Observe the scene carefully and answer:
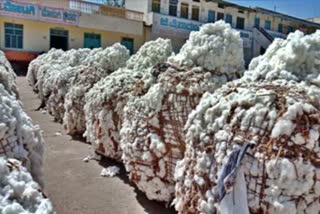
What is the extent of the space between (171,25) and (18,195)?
2766 cm

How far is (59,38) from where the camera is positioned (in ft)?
82.5

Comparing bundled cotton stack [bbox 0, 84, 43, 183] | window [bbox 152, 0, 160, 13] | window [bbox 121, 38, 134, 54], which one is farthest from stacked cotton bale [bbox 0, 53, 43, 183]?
window [bbox 152, 0, 160, 13]

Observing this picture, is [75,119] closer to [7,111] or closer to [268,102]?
[7,111]

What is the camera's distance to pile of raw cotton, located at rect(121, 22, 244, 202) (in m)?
4.02

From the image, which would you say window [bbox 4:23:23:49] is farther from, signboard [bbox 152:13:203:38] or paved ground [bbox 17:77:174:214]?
paved ground [bbox 17:77:174:214]

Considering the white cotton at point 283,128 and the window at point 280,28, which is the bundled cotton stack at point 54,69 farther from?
the window at point 280,28

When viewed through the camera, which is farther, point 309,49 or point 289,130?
point 309,49

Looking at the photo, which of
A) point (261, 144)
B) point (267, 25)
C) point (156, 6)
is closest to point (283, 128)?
point (261, 144)

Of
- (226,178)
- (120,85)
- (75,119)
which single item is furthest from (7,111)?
(75,119)

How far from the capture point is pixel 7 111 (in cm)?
263

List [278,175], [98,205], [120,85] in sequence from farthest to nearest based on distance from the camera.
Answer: [120,85] → [98,205] → [278,175]

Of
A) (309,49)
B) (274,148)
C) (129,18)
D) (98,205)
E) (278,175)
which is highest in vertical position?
(129,18)

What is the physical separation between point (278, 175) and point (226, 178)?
12.7 inches

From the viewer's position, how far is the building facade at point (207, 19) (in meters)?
28.3
